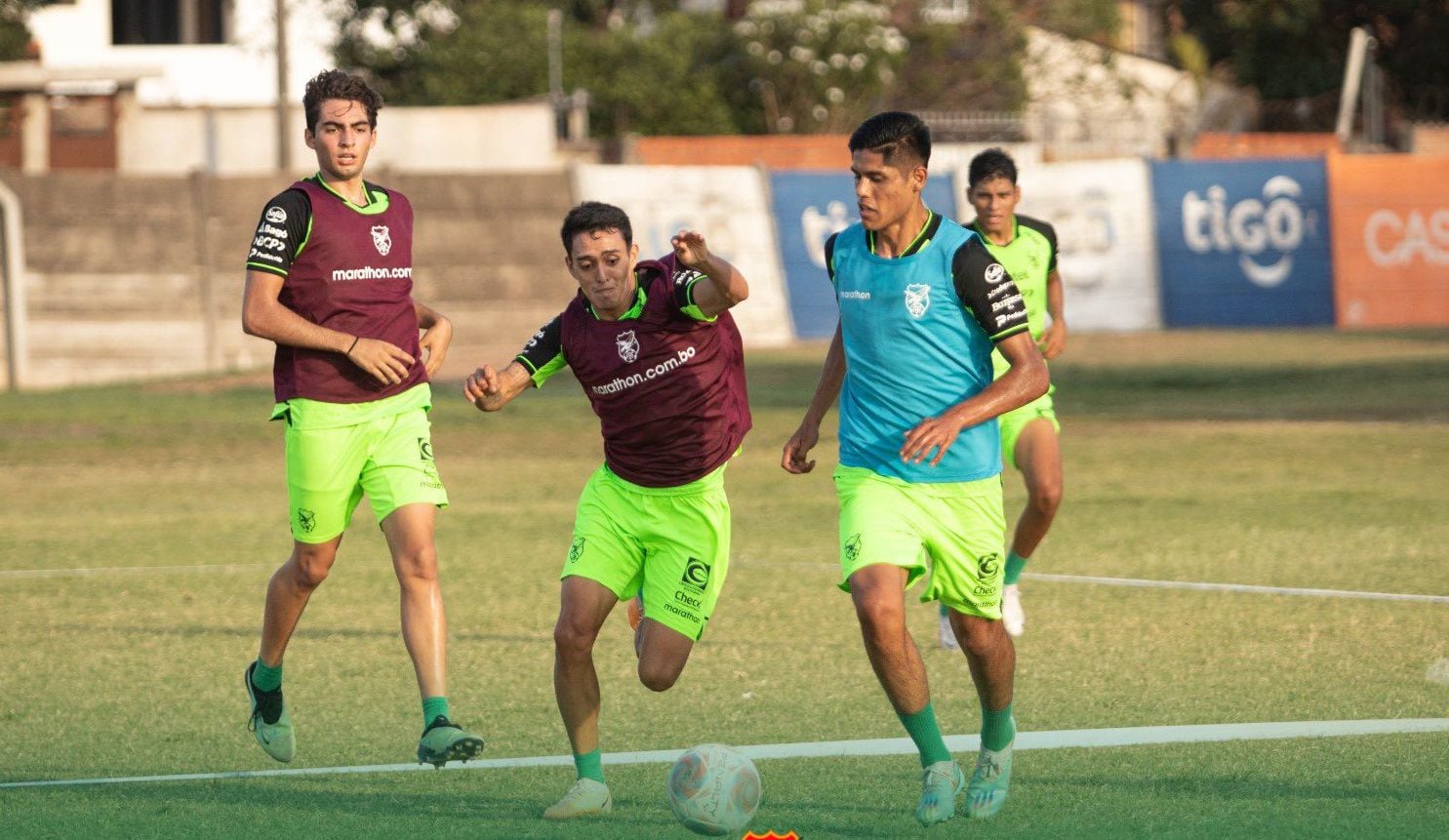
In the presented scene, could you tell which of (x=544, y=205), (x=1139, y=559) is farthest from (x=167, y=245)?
(x=1139, y=559)

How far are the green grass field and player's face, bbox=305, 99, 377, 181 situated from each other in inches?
81.4

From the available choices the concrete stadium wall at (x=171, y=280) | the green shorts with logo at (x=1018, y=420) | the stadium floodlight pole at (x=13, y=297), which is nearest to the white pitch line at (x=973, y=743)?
the green shorts with logo at (x=1018, y=420)

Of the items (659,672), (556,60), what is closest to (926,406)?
(659,672)

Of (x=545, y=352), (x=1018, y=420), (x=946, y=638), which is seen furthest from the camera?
(x=1018, y=420)

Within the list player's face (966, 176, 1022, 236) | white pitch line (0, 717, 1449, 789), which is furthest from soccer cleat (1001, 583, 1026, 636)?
white pitch line (0, 717, 1449, 789)

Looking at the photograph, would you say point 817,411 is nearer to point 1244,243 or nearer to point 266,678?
point 266,678

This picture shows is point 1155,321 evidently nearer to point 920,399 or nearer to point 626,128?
point 626,128

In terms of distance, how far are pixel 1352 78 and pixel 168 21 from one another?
2915 centimetres

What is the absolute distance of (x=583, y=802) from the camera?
6375 mm

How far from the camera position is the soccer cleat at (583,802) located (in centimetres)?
636

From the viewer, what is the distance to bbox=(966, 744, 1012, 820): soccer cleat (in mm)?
6324

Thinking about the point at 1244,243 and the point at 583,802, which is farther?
the point at 1244,243

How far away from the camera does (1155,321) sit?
112 ft

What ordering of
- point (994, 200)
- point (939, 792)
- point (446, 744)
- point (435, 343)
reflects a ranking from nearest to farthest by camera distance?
1. point (939, 792)
2. point (446, 744)
3. point (435, 343)
4. point (994, 200)
